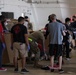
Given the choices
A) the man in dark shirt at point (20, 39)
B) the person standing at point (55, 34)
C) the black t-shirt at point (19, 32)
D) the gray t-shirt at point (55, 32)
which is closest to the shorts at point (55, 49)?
the person standing at point (55, 34)

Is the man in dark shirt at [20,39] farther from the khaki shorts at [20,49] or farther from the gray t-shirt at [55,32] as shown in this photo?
the gray t-shirt at [55,32]

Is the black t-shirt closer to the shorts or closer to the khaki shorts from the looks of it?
the khaki shorts

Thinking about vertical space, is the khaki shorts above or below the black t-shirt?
below

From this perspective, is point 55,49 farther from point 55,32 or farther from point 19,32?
point 19,32

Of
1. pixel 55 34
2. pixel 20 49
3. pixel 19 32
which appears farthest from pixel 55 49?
pixel 19 32

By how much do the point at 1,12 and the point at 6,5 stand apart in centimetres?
91

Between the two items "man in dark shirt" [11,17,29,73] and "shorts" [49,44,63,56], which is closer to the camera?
"man in dark shirt" [11,17,29,73]

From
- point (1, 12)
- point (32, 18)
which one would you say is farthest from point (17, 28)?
point (32, 18)

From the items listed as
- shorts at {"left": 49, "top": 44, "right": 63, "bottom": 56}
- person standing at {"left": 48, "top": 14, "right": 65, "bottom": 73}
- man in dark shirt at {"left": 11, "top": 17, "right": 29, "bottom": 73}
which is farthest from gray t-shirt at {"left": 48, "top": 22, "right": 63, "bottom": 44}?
man in dark shirt at {"left": 11, "top": 17, "right": 29, "bottom": 73}

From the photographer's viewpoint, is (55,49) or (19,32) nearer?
(19,32)

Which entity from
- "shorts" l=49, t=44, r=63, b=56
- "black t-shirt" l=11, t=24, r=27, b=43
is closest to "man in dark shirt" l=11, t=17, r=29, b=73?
"black t-shirt" l=11, t=24, r=27, b=43

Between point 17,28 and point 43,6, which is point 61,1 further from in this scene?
point 17,28

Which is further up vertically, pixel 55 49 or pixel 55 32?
pixel 55 32

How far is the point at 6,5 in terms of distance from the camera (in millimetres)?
12781
